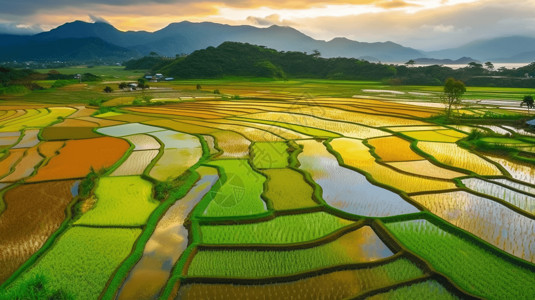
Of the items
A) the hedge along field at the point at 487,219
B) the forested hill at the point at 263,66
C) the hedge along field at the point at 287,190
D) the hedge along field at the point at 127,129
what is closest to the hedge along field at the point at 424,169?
the hedge along field at the point at 487,219

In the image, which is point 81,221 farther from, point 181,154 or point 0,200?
point 181,154

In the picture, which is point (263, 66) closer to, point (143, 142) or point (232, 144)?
point (143, 142)

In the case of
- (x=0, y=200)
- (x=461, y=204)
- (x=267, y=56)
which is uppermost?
(x=267, y=56)

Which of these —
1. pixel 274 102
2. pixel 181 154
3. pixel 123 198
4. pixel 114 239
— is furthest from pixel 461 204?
pixel 274 102

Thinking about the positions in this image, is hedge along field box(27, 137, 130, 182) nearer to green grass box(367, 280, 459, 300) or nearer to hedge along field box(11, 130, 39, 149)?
hedge along field box(11, 130, 39, 149)

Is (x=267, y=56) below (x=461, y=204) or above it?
above

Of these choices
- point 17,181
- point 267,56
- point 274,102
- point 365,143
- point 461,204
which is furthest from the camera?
point 267,56

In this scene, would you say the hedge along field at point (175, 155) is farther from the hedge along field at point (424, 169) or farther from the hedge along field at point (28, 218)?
the hedge along field at point (424, 169)
